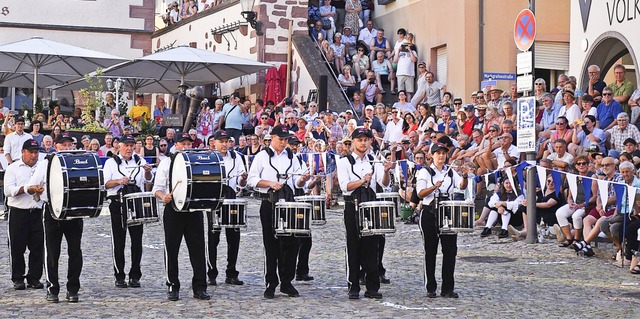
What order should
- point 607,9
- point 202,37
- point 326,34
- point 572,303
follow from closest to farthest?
point 572,303 < point 607,9 < point 326,34 < point 202,37

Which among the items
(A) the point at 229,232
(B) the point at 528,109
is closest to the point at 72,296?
(A) the point at 229,232

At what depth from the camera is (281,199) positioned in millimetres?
14359

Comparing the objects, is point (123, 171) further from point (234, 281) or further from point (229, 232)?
point (234, 281)

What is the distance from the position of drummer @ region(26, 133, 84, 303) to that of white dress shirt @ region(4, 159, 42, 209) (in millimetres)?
554

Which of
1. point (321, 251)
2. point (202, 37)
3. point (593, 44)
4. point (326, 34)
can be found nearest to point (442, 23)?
point (326, 34)

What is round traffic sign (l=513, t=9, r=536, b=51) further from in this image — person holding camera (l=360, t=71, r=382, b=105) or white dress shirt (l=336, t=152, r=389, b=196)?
person holding camera (l=360, t=71, r=382, b=105)

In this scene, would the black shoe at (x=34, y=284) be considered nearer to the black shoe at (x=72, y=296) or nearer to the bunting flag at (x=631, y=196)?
the black shoe at (x=72, y=296)

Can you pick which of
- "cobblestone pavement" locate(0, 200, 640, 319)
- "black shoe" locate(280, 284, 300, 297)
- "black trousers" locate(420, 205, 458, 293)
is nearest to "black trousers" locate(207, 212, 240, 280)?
"cobblestone pavement" locate(0, 200, 640, 319)

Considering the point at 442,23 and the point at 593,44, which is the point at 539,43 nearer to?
the point at 442,23

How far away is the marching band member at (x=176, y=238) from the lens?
44.6ft

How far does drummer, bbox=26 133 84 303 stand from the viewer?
13.5 m

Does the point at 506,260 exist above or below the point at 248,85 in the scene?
below

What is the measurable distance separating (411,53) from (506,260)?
13.5 meters

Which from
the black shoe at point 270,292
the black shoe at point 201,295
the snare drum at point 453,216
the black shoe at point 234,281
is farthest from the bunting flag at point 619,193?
the black shoe at point 201,295
